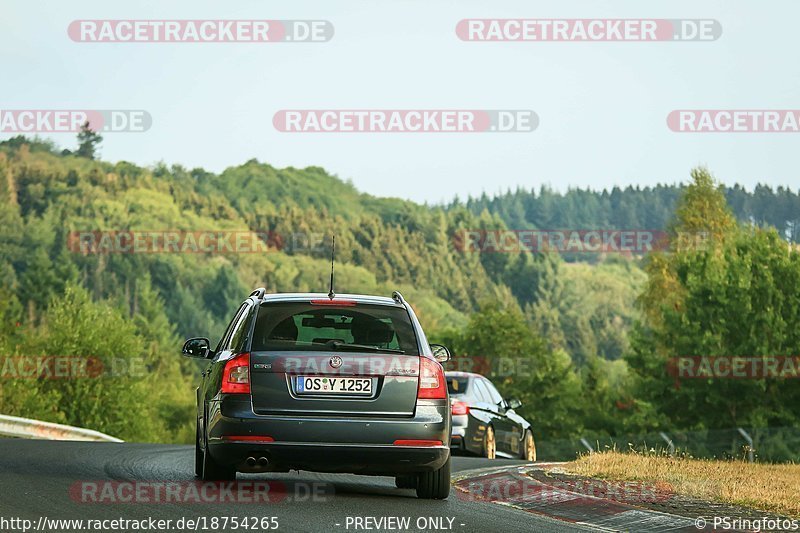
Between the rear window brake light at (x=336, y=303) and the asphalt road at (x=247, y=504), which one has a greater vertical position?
the rear window brake light at (x=336, y=303)

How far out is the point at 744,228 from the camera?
66812 millimetres

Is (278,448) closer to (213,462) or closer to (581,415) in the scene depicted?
(213,462)

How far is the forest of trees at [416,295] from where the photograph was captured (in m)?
58.0

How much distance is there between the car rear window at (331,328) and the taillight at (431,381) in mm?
148

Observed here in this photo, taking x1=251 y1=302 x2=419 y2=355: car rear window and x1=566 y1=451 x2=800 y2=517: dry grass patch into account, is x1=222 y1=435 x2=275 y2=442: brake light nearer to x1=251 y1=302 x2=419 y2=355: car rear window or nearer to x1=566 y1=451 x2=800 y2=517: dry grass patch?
x1=251 y1=302 x2=419 y2=355: car rear window

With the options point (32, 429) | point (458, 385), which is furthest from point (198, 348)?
point (32, 429)

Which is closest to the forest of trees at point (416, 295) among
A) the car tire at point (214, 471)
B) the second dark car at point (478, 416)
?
the second dark car at point (478, 416)

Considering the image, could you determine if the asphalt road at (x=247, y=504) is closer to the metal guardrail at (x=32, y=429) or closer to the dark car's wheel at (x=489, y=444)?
the dark car's wheel at (x=489, y=444)

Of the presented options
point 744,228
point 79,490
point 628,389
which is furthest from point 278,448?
point 628,389

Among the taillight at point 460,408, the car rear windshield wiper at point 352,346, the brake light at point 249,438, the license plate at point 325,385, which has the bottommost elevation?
the taillight at point 460,408

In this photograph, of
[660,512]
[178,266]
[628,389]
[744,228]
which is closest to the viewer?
[660,512]

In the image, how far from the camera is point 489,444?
22219mm

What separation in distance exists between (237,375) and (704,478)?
18.0 ft

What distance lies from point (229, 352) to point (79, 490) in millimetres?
1728
